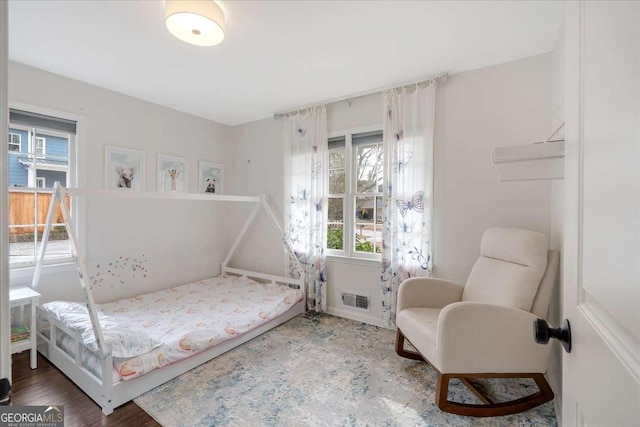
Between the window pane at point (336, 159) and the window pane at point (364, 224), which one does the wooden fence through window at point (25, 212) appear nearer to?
the window pane at point (336, 159)

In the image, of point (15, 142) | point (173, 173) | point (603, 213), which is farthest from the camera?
point (173, 173)

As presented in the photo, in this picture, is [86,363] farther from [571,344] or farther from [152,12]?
[571,344]

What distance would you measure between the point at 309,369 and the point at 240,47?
8.41ft

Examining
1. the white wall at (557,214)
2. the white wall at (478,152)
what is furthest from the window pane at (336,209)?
the white wall at (557,214)

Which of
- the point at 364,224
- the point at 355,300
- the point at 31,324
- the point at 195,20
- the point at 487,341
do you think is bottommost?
the point at 355,300

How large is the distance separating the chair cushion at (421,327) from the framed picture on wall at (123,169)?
10.3 ft

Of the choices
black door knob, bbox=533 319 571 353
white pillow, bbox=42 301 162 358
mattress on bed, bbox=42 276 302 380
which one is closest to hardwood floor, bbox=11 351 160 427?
mattress on bed, bbox=42 276 302 380

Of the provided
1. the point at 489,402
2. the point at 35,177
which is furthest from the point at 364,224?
the point at 35,177

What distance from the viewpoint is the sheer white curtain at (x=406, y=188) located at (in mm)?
2688

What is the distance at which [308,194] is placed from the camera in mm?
3410

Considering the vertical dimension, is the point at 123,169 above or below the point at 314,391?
above

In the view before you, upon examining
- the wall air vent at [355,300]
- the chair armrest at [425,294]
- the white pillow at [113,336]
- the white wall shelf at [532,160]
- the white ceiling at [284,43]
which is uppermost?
the white ceiling at [284,43]

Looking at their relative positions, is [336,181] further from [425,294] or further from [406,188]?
Answer: [425,294]

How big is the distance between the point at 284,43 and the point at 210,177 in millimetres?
2428
